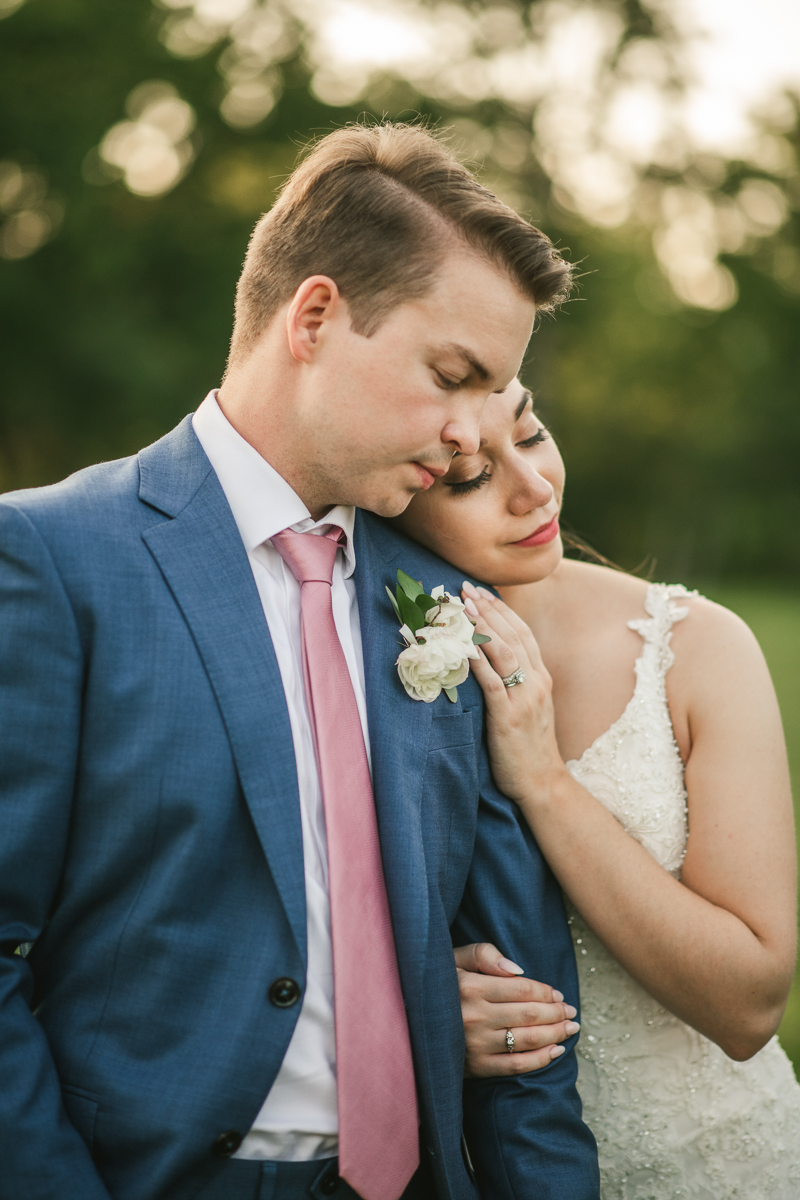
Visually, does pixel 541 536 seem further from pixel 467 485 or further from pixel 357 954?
pixel 357 954

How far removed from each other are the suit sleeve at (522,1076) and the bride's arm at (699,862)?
95mm

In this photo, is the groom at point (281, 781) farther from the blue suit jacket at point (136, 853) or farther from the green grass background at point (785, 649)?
the green grass background at point (785, 649)

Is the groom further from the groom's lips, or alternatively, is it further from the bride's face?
the bride's face

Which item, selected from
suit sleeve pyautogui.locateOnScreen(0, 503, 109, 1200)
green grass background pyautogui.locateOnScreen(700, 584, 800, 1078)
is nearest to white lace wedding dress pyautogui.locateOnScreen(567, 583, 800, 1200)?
suit sleeve pyautogui.locateOnScreen(0, 503, 109, 1200)

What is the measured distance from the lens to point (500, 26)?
18.4 metres

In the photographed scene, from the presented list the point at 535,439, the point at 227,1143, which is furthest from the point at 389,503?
the point at 227,1143

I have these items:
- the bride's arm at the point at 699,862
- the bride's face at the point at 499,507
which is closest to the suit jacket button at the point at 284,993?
the bride's arm at the point at 699,862

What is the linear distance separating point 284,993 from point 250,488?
1.17 metres

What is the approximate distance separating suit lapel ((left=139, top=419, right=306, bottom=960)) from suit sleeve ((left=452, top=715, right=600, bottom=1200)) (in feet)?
2.38

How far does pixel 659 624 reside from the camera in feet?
10.2

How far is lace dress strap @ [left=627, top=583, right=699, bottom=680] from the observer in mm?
3041

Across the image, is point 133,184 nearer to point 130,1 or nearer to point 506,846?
point 130,1

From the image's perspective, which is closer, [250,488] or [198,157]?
[250,488]

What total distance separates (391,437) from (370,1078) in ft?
4.87
